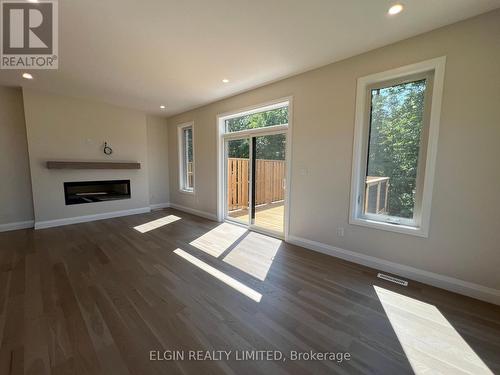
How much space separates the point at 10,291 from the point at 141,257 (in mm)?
A: 1248

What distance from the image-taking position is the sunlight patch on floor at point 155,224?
13.9 ft

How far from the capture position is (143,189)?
18.5 ft

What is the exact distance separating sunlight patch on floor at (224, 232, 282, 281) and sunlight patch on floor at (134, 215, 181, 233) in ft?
6.54

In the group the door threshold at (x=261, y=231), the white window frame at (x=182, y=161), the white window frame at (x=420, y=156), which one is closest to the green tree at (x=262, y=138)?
the white window frame at (x=420, y=156)

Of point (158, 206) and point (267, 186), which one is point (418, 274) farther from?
point (158, 206)

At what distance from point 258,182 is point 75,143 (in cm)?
404

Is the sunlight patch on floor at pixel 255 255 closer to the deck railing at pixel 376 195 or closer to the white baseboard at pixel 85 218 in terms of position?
the deck railing at pixel 376 195

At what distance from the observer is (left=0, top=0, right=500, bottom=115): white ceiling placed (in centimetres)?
189

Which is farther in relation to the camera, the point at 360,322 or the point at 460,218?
the point at 460,218

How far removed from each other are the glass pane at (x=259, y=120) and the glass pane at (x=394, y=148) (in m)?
1.42

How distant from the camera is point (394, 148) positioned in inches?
103

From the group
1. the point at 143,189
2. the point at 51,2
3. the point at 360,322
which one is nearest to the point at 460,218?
the point at 360,322

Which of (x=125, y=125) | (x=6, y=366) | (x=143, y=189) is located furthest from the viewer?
(x=143, y=189)

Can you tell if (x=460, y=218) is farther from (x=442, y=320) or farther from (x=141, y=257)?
(x=141, y=257)
